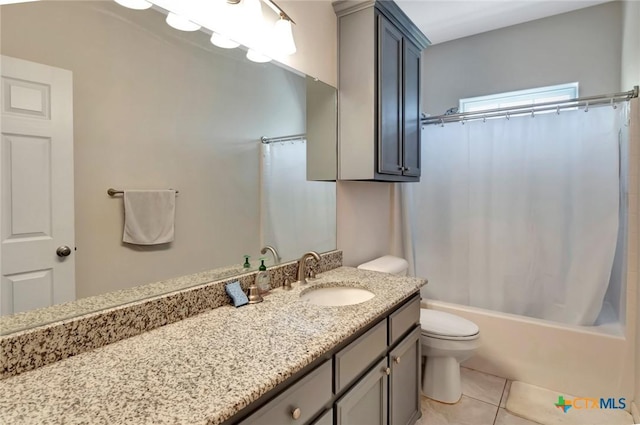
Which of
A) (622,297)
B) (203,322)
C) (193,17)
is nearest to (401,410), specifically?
(203,322)

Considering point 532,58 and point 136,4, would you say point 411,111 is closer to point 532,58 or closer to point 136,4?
point 532,58

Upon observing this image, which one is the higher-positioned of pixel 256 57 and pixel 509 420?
pixel 256 57

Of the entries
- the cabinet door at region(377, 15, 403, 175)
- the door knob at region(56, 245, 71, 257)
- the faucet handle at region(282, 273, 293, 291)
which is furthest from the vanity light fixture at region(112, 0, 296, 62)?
the faucet handle at region(282, 273, 293, 291)

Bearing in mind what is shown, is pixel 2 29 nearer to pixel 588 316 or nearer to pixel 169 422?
pixel 169 422

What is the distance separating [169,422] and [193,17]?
1259mm

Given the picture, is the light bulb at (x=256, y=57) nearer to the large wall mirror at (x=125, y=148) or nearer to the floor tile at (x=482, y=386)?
the large wall mirror at (x=125, y=148)

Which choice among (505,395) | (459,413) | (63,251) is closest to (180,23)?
(63,251)

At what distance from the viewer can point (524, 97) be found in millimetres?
2701

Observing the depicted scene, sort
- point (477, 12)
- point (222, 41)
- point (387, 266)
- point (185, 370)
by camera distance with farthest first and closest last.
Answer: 1. point (477, 12)
2. point (387, 266)
3. point (222, 41)
4. point (185, 370)

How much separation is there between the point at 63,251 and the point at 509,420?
7.33ft

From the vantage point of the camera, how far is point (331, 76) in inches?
75.5

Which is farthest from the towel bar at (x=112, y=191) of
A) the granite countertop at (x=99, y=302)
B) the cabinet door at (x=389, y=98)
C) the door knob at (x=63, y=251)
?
the cabinet door at (x=389, y=98)

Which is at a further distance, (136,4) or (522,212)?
(522,212)

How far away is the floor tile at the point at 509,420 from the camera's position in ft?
5.84
